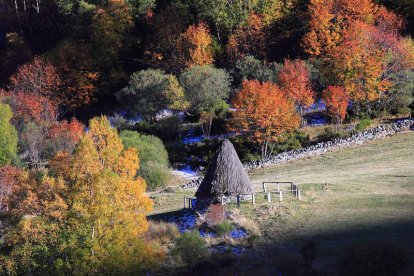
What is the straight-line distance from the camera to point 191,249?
3347 centimetres

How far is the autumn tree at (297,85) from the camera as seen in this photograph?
2785 inches

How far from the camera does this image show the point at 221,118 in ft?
254

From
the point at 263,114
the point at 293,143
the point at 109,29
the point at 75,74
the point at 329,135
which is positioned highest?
the point at 109,29

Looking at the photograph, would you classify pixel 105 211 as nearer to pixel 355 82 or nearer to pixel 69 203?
pixel 69 203

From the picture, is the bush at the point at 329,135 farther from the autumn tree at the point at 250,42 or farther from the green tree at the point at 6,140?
the green tree at the point at 6,140

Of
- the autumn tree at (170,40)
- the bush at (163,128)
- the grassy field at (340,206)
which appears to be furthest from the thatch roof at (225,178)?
the autumn tree at (170,40)

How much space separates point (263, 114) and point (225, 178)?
967 inches

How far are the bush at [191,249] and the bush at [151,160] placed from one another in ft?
95.3

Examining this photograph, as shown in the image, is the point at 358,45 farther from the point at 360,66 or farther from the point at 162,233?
the point at 162,233

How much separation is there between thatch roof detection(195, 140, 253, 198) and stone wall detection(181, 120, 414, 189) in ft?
67.1

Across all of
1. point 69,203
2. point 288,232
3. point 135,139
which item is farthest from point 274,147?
point 69,203

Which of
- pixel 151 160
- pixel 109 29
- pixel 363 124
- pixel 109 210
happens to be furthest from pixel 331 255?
pixel 109 29

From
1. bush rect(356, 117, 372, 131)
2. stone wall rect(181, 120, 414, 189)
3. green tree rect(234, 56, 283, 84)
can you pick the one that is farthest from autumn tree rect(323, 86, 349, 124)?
green tree rect(234, 56, 283, 84)

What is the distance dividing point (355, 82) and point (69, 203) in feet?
157
